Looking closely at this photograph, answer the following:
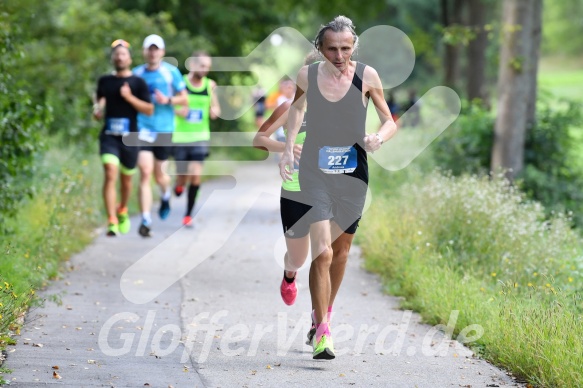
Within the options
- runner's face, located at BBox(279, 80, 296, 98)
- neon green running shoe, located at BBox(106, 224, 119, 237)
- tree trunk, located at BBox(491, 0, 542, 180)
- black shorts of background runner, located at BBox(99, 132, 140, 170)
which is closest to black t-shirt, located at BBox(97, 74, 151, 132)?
black shorts of background runner, located at BBox(99, 132, 140, 170)

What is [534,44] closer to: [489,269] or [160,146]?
[160,146]

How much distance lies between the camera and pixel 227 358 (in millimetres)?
6699

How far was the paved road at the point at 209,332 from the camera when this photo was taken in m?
6.21

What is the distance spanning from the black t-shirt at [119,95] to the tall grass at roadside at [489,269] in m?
2.79

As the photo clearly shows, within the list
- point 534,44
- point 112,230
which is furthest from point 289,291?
point 534,44

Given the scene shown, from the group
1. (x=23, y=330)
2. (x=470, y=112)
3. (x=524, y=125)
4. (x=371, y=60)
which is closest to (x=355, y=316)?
(x=23, y=330)

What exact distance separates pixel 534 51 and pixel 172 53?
12.4 meters

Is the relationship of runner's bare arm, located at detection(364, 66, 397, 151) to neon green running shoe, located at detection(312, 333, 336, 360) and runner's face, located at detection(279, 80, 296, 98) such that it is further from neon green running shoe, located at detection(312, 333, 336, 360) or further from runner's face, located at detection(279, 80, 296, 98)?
runner's face, located at detection(279, 80, 296, 98)

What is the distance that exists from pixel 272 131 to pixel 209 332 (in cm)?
151

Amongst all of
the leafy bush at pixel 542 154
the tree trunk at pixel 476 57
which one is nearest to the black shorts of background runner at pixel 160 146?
the leafy bush at pixel 542 154

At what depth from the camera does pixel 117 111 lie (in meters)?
11.2

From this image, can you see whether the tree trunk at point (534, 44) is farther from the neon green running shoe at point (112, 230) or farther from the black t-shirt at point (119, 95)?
the neon green running shoe at point (112, 230)

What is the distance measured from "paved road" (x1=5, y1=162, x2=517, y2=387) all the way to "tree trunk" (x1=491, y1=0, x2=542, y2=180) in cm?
456

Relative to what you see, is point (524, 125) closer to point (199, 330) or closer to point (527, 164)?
point (527, 164)
